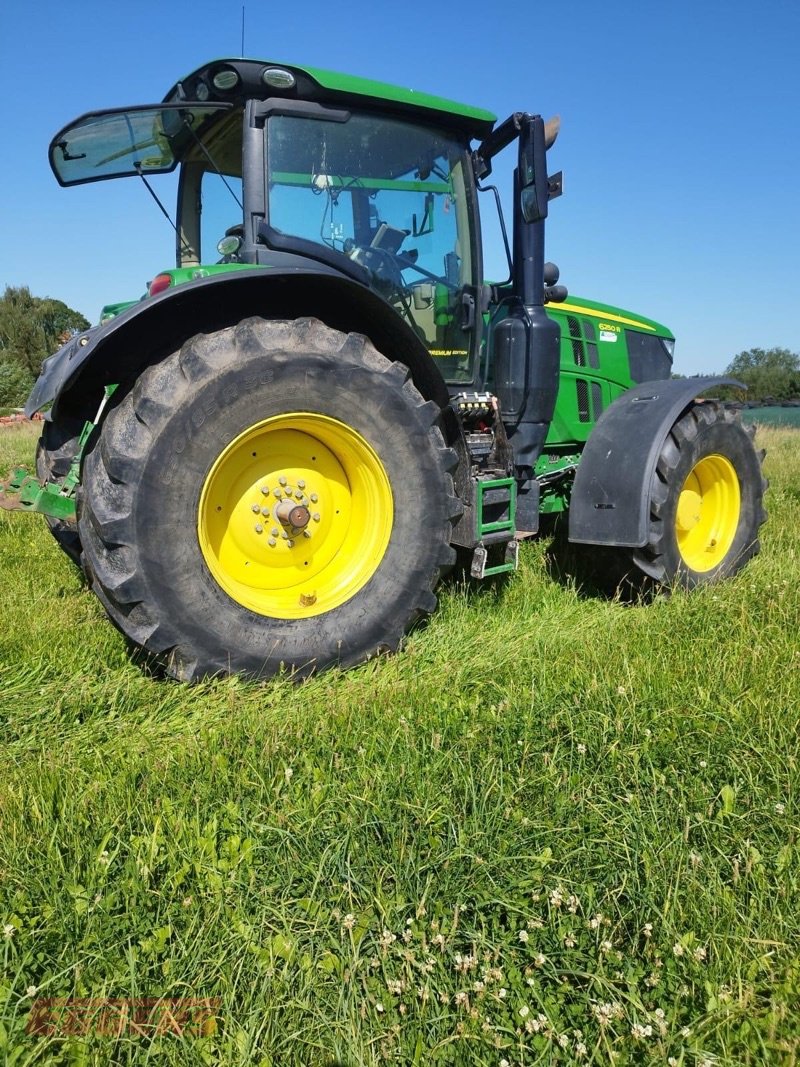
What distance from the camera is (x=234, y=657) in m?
2.93

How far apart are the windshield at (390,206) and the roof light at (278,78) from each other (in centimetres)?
12

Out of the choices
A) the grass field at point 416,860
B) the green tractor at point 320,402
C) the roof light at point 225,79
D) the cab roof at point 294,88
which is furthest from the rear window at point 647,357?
the roof light at point 225,79

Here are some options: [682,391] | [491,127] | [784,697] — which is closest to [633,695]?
[784,697]

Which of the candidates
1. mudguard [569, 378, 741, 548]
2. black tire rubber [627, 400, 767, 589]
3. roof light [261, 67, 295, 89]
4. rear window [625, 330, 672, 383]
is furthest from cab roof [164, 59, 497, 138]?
rear window [625, 330, 672, 383]

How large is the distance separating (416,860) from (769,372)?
52.4 m

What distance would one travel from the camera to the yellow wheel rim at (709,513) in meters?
4.62

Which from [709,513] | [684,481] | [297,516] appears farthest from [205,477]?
[709,513]

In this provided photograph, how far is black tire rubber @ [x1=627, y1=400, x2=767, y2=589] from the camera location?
4062mm

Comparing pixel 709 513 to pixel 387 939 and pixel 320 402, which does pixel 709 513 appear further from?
pixel 387 939

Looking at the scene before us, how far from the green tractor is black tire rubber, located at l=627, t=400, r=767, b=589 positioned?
0.8 inches

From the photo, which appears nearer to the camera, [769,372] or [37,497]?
[37,497]

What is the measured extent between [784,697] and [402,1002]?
1.73 meters

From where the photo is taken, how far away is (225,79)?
321cm

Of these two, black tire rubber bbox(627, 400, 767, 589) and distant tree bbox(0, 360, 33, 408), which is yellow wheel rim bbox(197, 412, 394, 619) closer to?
black tire rubber bbox(627, 400, 767, 589)
